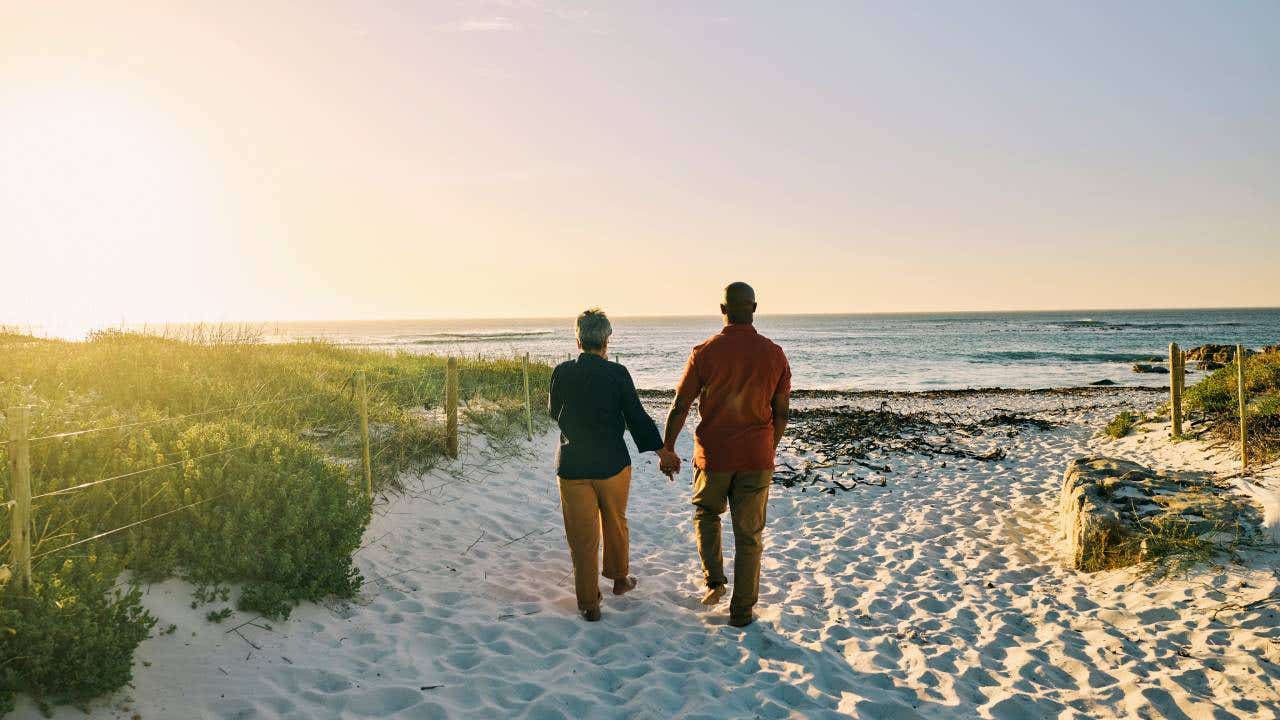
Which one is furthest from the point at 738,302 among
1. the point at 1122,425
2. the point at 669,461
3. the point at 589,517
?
the point at 1122,425

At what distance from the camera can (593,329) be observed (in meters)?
4.96

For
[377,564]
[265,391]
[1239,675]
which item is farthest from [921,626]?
[265,391]

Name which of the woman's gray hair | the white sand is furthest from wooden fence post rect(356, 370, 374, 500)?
the woman's gray hair

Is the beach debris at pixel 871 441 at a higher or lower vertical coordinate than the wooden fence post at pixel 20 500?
lower

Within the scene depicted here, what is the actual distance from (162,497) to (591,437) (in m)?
3.06

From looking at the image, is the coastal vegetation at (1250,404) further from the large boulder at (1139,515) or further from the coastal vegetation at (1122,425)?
the large boulder at (1139,515)

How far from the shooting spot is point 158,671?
379cm

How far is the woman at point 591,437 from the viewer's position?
193 inches

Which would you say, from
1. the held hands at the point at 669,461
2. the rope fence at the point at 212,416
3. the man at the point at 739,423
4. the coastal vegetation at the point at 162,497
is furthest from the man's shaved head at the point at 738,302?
the rope fence at the point at 212,416

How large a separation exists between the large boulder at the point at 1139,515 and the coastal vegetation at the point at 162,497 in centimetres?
641

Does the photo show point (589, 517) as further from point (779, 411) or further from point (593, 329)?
point (779, 411)

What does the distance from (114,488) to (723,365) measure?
435 centimetres

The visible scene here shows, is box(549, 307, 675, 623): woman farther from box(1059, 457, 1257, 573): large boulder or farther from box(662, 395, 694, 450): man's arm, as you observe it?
box(1059, 457, 1257, 573): large boulder

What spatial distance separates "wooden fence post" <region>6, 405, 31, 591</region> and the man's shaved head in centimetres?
412
